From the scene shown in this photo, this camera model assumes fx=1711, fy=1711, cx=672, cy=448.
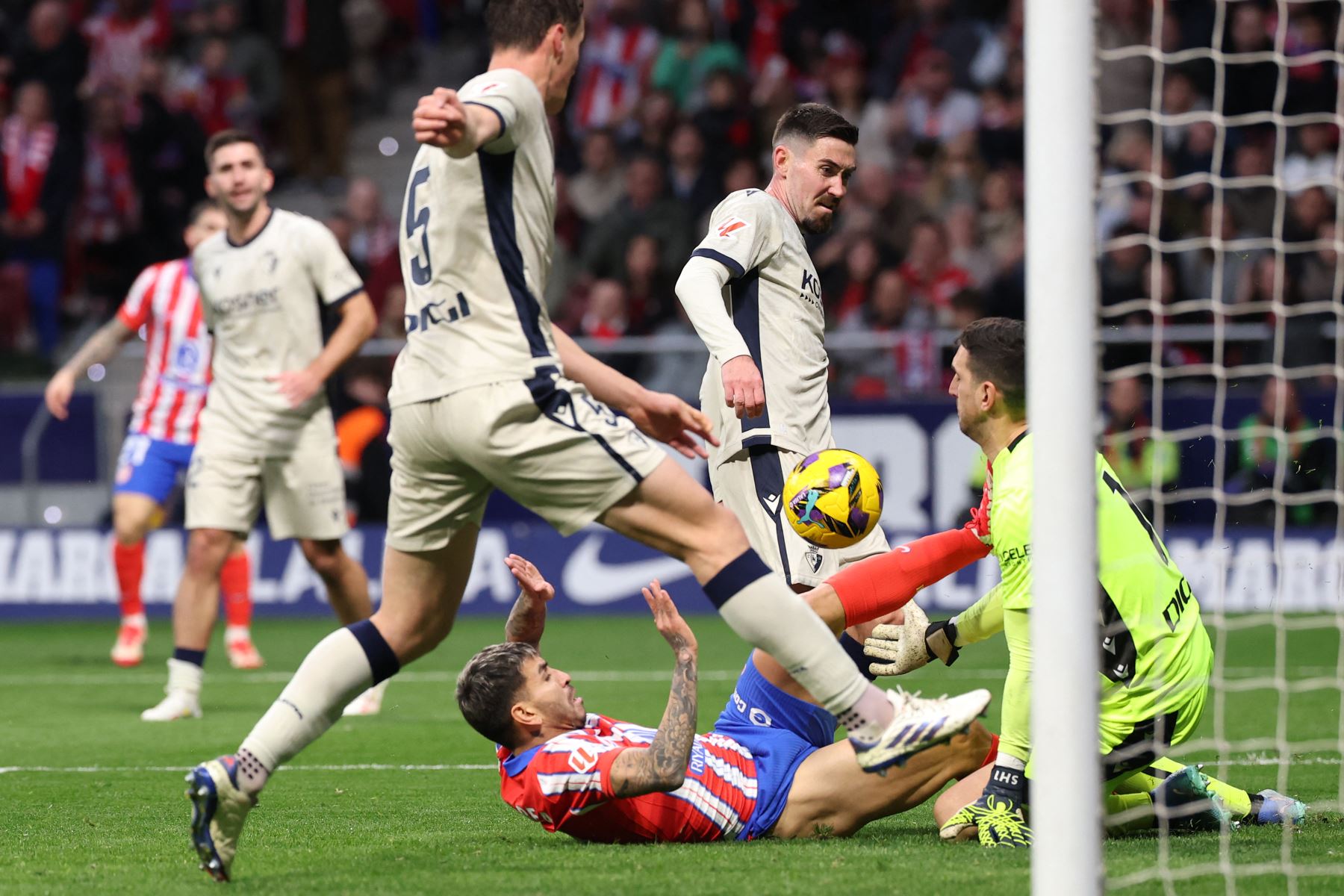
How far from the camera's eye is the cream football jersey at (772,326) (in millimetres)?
5414

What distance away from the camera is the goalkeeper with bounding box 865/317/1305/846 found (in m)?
4.57

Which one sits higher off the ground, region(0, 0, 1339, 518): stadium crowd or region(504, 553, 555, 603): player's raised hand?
region(0, 0, 1339, 518): stadium crowd

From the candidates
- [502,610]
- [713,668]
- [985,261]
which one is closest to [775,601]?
[713,668]

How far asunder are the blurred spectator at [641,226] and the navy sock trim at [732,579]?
10423 mm

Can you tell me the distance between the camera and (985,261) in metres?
14.1

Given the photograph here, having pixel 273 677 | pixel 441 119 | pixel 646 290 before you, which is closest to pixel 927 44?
pixel 646 290

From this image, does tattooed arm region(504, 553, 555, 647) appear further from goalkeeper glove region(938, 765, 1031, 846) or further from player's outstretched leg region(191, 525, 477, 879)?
goalkeeper glove region(938, 765, 1031, 846)

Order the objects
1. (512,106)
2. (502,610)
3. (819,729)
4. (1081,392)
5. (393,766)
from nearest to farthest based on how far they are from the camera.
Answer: (1081,392)
(512,106)
(819,729)
(393,766)
(502,610)

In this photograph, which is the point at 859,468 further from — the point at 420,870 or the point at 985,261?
the point at 985,261

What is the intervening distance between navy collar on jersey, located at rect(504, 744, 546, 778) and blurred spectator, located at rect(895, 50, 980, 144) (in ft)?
38.6

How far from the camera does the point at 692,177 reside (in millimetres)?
14828

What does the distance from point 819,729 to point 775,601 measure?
41.3 inches

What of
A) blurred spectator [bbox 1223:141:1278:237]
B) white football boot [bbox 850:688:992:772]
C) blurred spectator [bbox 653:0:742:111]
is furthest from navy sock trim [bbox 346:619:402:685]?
blurred spectator [bbox 653:0:742:111]

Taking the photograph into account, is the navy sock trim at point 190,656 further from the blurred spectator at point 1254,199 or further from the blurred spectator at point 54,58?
the blurred spectator at point 54,58
